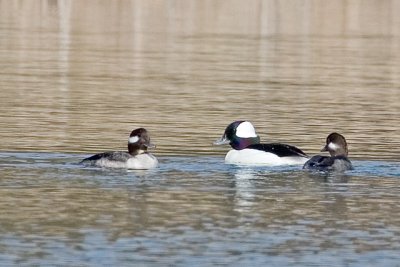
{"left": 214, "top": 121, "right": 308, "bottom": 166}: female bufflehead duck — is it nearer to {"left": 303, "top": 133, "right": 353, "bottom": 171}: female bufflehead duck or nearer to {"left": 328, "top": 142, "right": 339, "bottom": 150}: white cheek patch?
{"left": 328, "top": 142, "right": 339, "bottom": 150}: white cheek patch

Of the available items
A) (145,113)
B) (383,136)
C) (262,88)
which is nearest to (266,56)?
(262,88)

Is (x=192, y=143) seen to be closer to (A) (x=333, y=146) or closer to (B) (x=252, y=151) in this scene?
(B) (x=252, y=151)

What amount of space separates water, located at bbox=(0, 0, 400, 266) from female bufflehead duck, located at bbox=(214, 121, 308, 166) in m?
0.30

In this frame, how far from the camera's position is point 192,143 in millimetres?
21375

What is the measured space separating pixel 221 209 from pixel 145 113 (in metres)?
10.4

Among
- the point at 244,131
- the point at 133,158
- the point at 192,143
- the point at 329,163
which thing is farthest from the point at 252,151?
the point at 133,158

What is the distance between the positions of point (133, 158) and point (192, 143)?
2.58 meters

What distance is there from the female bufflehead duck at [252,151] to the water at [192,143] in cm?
30

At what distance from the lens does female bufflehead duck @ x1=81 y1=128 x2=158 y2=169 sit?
1847 cm

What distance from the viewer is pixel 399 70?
120 feet

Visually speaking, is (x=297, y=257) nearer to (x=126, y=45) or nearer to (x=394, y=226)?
(x=394, y=226)

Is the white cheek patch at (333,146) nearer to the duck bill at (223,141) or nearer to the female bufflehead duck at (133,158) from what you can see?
the duck bill at (223,141)

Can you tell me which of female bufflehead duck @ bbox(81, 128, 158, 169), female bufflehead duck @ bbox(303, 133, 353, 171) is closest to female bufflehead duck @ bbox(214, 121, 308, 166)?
female bufflehead duck @ bbox(303, 133, 353, 171)

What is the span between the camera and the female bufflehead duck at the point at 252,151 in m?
19.5
